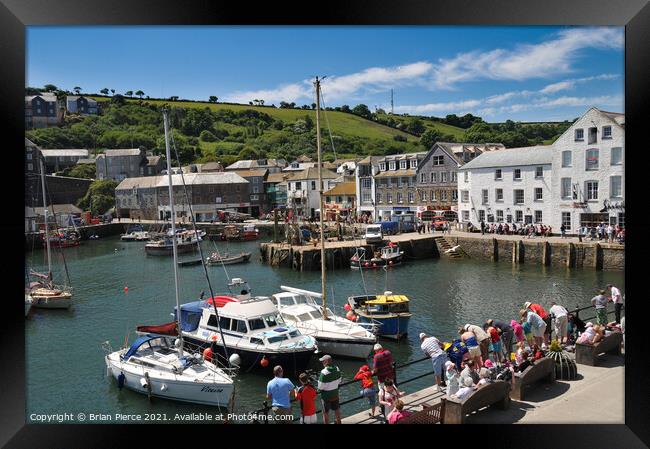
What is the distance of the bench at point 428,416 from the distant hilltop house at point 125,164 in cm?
5324

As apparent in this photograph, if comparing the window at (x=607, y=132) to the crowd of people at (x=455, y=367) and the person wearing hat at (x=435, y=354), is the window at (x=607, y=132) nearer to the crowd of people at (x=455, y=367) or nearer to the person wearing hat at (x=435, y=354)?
the crowd of people at (x=455, y=367)

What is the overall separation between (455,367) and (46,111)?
3705cm

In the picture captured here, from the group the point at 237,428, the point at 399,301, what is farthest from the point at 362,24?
the point at 399,301

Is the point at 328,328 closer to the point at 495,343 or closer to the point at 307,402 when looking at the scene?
the point at 495,343

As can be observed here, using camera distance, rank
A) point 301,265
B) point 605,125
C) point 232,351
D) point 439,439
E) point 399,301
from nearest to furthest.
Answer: point 439,439 → point 232,351 → point 399,301 → point 605,125 → point 301,265

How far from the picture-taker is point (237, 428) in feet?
25.1

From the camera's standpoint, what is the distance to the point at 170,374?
11.8 meters

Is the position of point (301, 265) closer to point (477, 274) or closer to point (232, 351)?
point (477, 274)

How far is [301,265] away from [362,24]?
25722 mm

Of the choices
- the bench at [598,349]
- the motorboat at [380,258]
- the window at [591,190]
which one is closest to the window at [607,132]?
the window at [591,190]

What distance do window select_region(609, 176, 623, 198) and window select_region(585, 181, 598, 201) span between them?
818 mm

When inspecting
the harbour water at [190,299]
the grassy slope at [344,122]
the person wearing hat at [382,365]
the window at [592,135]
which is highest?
the grassy slope at [344,122]

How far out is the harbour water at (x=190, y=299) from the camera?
1273 cm

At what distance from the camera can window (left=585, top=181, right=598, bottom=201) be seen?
28828 mm
